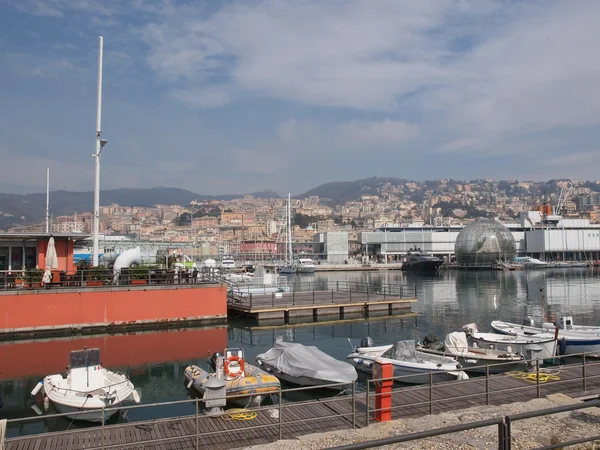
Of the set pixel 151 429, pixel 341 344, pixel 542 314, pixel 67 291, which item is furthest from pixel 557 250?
pixel 151 429

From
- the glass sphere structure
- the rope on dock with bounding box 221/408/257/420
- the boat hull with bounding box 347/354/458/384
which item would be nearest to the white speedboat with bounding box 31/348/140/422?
the rope on dock with bounding box 221/408/257/420

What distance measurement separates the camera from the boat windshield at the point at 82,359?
48.0ft

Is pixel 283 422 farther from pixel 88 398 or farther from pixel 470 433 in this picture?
pixel 88 398

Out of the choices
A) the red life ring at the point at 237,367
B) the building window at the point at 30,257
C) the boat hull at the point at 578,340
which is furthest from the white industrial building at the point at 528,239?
the red life ring at the point at 237,367

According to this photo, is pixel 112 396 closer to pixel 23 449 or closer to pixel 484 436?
pixel 23 449

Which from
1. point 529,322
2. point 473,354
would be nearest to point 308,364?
point 473,354

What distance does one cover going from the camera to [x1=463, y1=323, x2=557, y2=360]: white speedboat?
2042 centimetres

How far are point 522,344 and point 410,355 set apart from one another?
5.71 m

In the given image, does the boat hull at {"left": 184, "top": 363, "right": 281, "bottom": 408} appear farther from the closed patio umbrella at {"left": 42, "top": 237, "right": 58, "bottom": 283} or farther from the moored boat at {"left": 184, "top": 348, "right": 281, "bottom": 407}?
the closed patio umbrella at {"left": 42, "top": 237, "right": 58, "bottom": 283}

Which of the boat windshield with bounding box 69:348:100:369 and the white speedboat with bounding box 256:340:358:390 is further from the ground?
the boat windshield with bounding box 69:348:100:369

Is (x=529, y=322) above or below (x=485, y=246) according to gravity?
below

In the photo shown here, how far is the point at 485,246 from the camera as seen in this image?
373 ft

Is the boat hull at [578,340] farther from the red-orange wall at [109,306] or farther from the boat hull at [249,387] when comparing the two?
the red-orange wall at [109,306]

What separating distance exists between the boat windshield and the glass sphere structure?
107114mm
